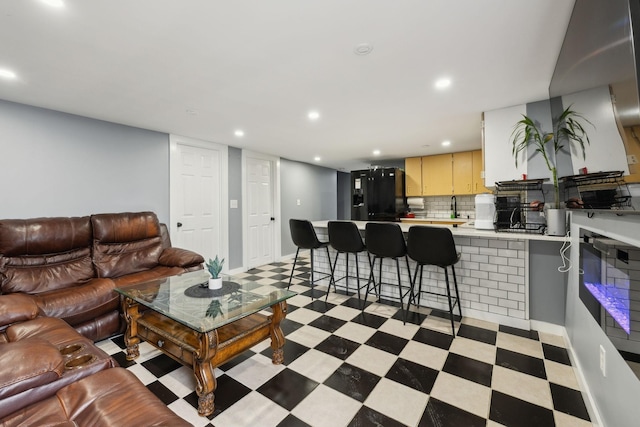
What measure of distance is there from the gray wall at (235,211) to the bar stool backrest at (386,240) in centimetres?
260

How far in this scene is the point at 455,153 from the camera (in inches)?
197

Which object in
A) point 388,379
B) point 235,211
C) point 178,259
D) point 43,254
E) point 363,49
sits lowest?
point 388,379

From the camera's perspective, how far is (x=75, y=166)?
292 centimetres

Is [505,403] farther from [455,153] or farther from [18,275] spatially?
[455,153]

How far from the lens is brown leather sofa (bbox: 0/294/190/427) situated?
0.94 metres

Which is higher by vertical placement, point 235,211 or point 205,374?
point 235,211

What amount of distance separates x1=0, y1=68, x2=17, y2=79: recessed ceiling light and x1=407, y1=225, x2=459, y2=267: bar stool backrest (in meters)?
3.46

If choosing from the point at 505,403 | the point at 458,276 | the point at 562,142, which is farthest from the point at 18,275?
the point at 562,142

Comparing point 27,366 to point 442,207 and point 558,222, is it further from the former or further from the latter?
point 442,207

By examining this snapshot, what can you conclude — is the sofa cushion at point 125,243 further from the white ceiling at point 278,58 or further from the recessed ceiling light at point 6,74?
the recessed ceiling light at point 6,74

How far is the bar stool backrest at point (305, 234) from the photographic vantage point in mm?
3254

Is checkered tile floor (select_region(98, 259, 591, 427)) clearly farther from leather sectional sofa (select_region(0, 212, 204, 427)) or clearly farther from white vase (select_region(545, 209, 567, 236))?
white vase (select_region(545, 209, 567, 236))

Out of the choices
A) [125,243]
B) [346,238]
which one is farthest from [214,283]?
[125,243]

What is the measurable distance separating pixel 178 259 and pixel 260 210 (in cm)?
227
